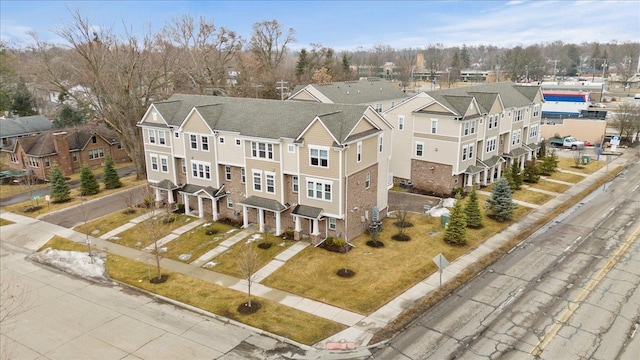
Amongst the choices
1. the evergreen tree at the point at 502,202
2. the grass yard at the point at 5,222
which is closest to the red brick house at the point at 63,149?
the grass yard at the point at 5,222

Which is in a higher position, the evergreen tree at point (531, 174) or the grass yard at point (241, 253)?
the evergreen tree at point (531, 174)

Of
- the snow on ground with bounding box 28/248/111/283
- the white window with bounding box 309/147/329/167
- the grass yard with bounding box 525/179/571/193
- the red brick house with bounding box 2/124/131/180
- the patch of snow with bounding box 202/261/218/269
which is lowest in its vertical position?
the snow on ground with bounding box 28/248/111/283

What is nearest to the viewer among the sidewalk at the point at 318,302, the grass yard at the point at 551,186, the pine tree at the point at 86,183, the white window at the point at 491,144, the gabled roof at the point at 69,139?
the sidewalk at the point at 318,302

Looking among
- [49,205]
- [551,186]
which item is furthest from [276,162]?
[551,186]

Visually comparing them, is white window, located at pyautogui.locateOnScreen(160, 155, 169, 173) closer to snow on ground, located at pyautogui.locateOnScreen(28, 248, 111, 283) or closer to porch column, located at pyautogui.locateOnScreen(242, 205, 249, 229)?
porch column, located at pyautogui.locateOnScreen(242, 205, 249, 229)

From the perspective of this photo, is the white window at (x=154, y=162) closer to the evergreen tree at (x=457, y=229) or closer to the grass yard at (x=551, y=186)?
the evergreen tree at (x=457, y=229)

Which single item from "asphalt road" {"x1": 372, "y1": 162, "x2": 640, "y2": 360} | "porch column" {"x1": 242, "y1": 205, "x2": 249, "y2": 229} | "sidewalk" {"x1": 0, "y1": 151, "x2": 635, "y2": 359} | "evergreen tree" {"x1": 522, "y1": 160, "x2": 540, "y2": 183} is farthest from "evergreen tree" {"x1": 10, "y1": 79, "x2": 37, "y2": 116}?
"asphalt road" {"x1": 372, "y1": 162, "x2": 640, "y2": 360}
